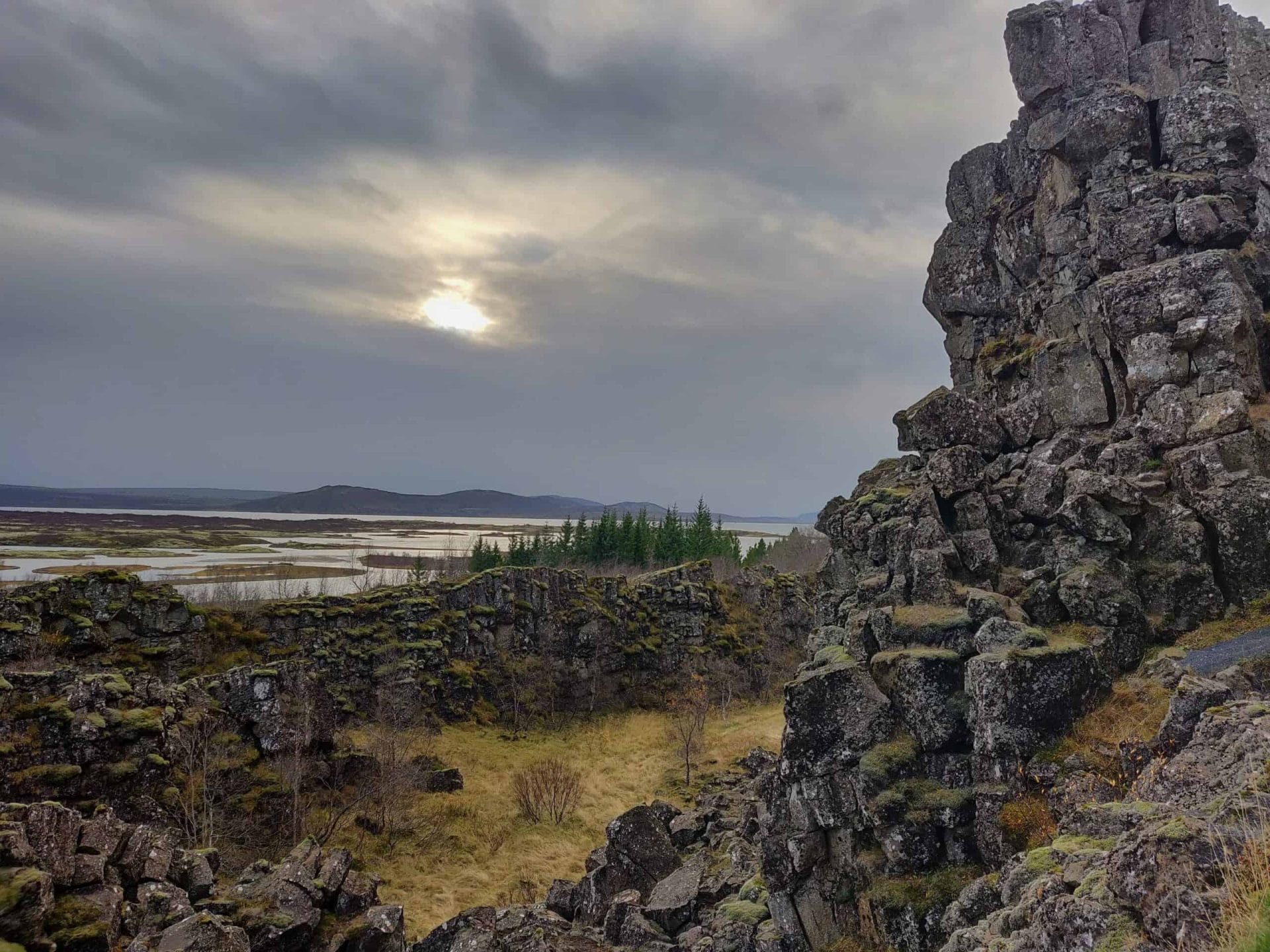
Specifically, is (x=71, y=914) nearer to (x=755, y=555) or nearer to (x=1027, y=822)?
(x=1027, y=822)

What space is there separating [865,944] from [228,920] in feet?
56.5

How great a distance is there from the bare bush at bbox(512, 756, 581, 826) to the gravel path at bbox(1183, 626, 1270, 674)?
3282 cm

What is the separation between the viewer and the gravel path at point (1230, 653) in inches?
691

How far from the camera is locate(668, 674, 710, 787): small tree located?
162 feet

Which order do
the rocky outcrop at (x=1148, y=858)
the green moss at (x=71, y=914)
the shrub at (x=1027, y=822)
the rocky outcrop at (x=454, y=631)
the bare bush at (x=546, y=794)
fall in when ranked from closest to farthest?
the rocky outcrop at (x=1148, y=858) < the shrub at (x=1027, y=822) < the green moss at (x=71, y=914) < the bare bush at (x=546, y=794) < the rocky outcrop at (x=454, y=631)

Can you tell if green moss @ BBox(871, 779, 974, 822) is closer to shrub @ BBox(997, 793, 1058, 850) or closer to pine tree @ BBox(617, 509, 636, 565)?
shrub @ BBox(997, 793, 1058, 850)

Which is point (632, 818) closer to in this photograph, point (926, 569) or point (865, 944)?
point (865, 944)

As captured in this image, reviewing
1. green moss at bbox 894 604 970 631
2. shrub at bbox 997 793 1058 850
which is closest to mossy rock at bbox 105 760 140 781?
green moss at bbox 894 604 970 631

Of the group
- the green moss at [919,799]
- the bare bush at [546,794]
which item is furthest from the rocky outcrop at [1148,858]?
the bare bush at [546,794]

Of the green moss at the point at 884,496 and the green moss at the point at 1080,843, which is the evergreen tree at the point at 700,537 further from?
the green moss at the point at 1080,843

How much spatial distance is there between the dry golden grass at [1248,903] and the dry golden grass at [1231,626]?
623 inches

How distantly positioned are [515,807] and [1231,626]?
3664 centimetres

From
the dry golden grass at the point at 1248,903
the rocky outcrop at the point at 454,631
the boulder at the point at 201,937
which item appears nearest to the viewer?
the dry golden grass at the point at 1248,903

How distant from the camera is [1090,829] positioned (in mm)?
12500
